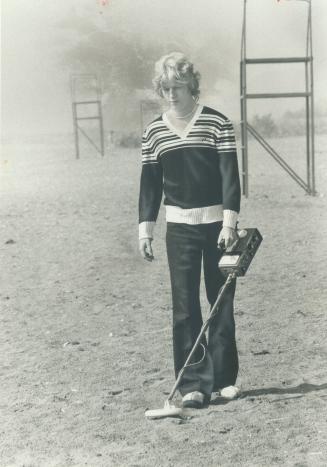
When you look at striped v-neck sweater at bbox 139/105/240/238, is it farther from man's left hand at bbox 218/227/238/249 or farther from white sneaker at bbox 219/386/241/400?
white sneaker at bbox 219/386/241/400

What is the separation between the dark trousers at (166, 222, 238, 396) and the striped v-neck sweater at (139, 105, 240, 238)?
116 millimetres

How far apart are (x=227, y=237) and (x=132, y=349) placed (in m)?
1.69

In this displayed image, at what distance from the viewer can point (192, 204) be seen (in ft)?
12.3

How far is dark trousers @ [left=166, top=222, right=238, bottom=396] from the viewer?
386cm

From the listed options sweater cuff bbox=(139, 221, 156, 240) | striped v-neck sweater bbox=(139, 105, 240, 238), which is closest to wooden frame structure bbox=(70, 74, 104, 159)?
sweater cuff bbox=(139, 221, 156, 240)

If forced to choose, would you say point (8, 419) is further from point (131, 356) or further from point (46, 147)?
point (46, 147)

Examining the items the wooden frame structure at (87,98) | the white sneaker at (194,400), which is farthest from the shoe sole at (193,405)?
the wooden frame structure at (87,98)

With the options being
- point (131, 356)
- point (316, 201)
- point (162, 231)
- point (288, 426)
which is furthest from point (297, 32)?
point (288, 426)

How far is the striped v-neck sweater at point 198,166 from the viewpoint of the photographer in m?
3.68

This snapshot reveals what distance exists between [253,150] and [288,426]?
62.0 feet

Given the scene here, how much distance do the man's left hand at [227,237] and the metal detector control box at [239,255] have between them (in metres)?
0.03

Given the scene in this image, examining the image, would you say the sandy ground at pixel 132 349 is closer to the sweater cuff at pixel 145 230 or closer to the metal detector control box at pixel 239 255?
the metal detector control box at pixel 239 255

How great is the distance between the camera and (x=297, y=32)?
41.0ft

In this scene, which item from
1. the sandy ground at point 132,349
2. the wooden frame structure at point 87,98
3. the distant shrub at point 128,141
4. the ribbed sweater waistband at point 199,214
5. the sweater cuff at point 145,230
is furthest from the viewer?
the distant shrub at point 128,141
